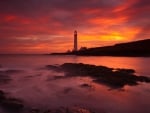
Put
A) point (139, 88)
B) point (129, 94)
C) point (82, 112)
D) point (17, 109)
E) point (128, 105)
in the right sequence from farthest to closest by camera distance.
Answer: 1. point (139, 88)
2. point (129, 94)
3. point (128, 105)
4. point (17, 109)
5. point (82, 112)

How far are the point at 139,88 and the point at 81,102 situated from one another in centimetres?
523

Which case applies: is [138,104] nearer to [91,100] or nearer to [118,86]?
[91,100]

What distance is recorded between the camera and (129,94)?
444 inches

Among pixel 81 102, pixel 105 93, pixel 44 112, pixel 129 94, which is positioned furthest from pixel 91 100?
pixel 44 112

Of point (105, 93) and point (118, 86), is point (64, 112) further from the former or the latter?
point (118, 86)

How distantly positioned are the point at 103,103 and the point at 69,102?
1.80 m

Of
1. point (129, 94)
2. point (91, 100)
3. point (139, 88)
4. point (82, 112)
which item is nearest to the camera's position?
point (82, 112)

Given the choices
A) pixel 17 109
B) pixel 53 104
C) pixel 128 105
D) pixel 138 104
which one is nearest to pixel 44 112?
pixel 17 109

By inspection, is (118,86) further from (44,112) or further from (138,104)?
(44,112)

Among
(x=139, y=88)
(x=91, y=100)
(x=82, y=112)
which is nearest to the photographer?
(x=82, y=112)

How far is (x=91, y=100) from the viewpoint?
10.1 metres

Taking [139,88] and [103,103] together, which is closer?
[103,103]

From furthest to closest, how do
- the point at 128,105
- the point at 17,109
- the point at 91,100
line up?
1. the point at 91,100
2. the point at 128,105
3. the point at 17,109

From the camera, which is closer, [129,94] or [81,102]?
[81,102]
